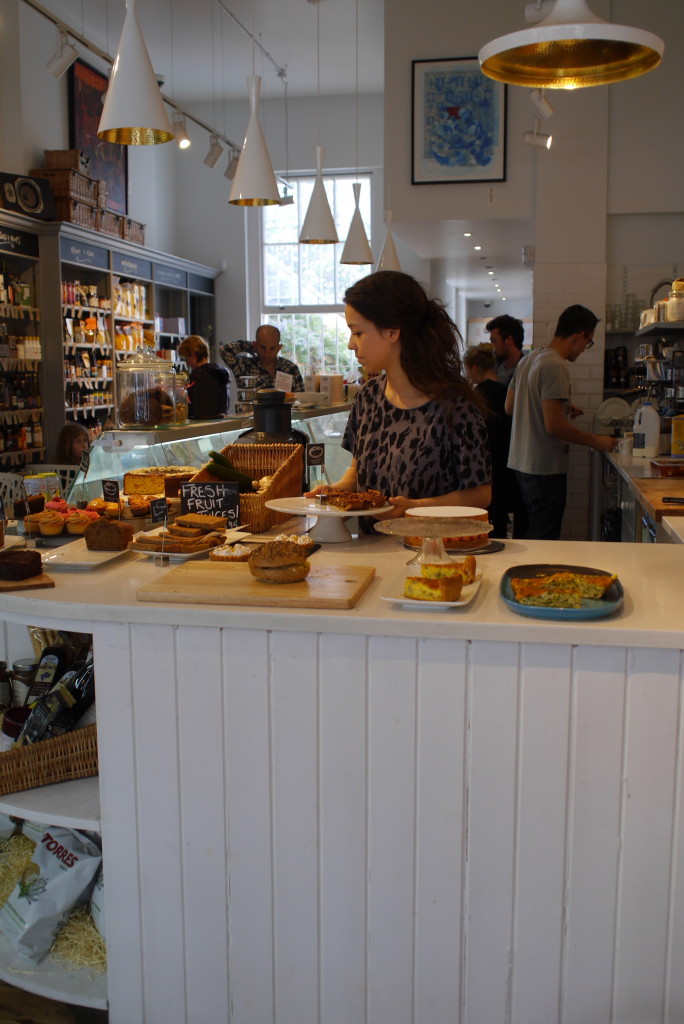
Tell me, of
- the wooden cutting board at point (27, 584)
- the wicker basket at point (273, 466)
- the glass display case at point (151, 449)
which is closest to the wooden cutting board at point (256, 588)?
the wooden cutting board at point (27, 584)

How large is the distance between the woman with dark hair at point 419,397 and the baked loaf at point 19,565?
1.13 meters

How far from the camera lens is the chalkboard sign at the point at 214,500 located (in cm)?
278

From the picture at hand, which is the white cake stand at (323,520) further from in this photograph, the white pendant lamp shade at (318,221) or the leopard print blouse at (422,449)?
the white pendant lamp shade at (318,221)

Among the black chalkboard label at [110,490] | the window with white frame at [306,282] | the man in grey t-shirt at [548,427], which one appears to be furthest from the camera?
the window with white frame at [306,282]

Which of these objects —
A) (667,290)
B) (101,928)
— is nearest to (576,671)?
(101,928)

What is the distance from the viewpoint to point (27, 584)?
2.12 m

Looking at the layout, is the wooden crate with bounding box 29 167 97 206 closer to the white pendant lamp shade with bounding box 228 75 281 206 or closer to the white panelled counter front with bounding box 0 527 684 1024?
the white pendant lamp shade with bounding box 228 75 281 206

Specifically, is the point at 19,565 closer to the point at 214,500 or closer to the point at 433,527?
the point at 214,500

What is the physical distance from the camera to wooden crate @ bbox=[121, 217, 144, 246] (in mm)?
10570

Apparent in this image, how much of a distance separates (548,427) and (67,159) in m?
5.98

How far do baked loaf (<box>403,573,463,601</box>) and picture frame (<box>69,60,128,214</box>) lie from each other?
9.10 m

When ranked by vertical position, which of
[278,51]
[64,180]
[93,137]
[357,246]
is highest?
[278,51]

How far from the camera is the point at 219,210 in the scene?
1349 cm

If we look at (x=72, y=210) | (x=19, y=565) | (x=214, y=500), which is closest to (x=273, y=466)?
(x=214, y=500)
